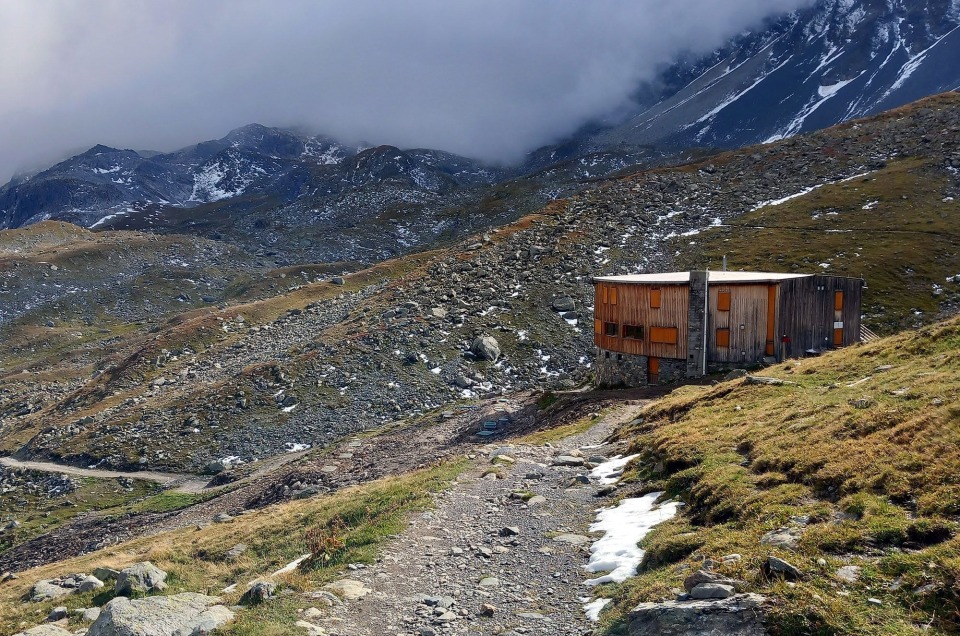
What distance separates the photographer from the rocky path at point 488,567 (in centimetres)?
1210

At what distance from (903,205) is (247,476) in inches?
2675

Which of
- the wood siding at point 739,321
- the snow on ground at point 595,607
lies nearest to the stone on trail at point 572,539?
the snow on ground at point 595,607

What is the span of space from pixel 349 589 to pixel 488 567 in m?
2.92

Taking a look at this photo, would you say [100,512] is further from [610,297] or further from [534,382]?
[610,297]

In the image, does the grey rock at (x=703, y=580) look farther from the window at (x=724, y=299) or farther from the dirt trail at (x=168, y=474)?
the dirt trail at (x=168, y=474)

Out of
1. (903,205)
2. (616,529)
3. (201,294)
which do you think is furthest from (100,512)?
(201,294)

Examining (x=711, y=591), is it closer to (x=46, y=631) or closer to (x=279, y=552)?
(x=279, y=552)

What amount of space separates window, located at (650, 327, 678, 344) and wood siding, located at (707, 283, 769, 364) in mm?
1848

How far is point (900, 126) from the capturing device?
8906cm

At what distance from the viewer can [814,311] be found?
36906mm

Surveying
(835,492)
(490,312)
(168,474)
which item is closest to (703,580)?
(835,492)

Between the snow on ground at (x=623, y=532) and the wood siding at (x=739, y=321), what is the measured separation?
71.7ft

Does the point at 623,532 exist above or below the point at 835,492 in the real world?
below

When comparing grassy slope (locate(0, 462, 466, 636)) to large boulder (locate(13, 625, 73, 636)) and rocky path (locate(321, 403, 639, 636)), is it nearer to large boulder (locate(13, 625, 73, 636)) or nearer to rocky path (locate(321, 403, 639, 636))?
large boulder (locate(13, 625, 73, 636))
